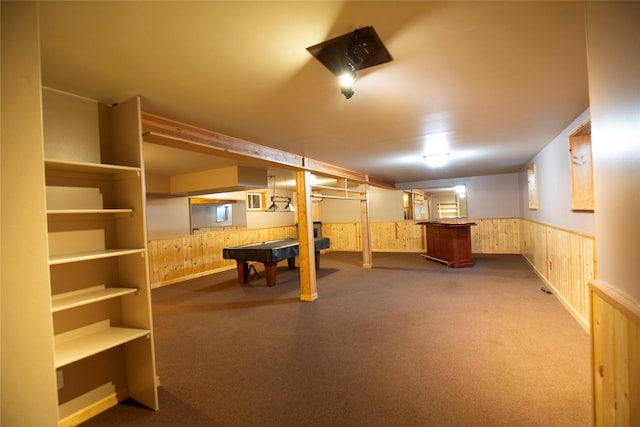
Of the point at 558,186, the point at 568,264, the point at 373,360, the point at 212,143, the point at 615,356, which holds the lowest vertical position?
the point at 373,360

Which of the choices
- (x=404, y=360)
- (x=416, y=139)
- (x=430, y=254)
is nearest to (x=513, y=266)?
(x=430, y=254)

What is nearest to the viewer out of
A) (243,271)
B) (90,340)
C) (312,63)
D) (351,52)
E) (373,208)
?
(351,52)

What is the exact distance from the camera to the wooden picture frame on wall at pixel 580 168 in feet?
10.2

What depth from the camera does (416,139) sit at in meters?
3.79

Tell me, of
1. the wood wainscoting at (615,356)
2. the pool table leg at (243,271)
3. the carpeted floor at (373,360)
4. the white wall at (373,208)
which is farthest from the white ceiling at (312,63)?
the white wall at (373,208)

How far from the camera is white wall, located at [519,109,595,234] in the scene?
10.3 feet

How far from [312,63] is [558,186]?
158 inches

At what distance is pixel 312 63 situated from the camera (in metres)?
1.72

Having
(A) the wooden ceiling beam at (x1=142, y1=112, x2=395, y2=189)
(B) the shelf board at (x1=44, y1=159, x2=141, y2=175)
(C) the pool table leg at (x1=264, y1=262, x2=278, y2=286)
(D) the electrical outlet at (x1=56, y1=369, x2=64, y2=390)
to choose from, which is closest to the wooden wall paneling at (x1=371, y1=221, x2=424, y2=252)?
(C) the pool table leg at (x1=264, y1=262, x2=278, y2=286)

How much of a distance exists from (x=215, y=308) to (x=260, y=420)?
2701 mm

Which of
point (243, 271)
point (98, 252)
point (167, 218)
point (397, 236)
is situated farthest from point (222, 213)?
point (98, 252)

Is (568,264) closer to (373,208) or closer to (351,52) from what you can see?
(351,52)

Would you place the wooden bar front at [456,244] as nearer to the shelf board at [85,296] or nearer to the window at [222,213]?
the window at [222,213]

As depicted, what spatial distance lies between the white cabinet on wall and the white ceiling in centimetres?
28
